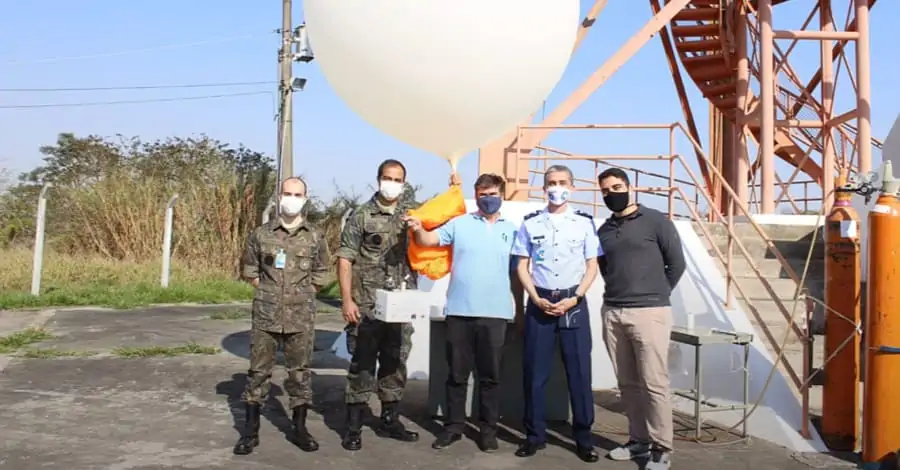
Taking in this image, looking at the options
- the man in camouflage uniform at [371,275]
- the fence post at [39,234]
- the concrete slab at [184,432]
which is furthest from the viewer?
the fence post at [39,234]

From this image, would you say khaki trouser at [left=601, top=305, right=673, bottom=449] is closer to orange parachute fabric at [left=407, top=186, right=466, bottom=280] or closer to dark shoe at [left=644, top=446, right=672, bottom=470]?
dark shoe at [left=644, top=446, right=672, bottom=470]

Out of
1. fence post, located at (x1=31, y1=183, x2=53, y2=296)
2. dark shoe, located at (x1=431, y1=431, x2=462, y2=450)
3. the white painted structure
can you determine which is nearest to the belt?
dark shoe, located at (x1=431, y1=431, x2=462, y2=450)

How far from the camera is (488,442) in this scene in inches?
161

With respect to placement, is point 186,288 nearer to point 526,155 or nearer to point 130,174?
point 130,174

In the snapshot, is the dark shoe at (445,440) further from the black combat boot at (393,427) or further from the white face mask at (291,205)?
the white face mask at (291,205)

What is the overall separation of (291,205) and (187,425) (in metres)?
1.61

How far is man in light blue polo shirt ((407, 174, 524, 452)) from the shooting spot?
396 centimetres

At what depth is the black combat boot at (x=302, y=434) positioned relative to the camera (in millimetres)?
4004

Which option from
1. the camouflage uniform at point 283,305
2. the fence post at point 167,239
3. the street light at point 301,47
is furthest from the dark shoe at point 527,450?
the street light at point 301,47

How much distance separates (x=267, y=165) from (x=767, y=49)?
37.5 ft

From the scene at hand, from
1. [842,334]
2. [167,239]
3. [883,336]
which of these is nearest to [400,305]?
[883,336]

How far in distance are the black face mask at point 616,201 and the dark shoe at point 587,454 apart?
4.31 feet

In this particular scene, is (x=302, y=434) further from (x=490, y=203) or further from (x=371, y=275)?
(x=490, y=203)

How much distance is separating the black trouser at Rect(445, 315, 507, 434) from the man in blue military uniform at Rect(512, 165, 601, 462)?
7.4 inches
